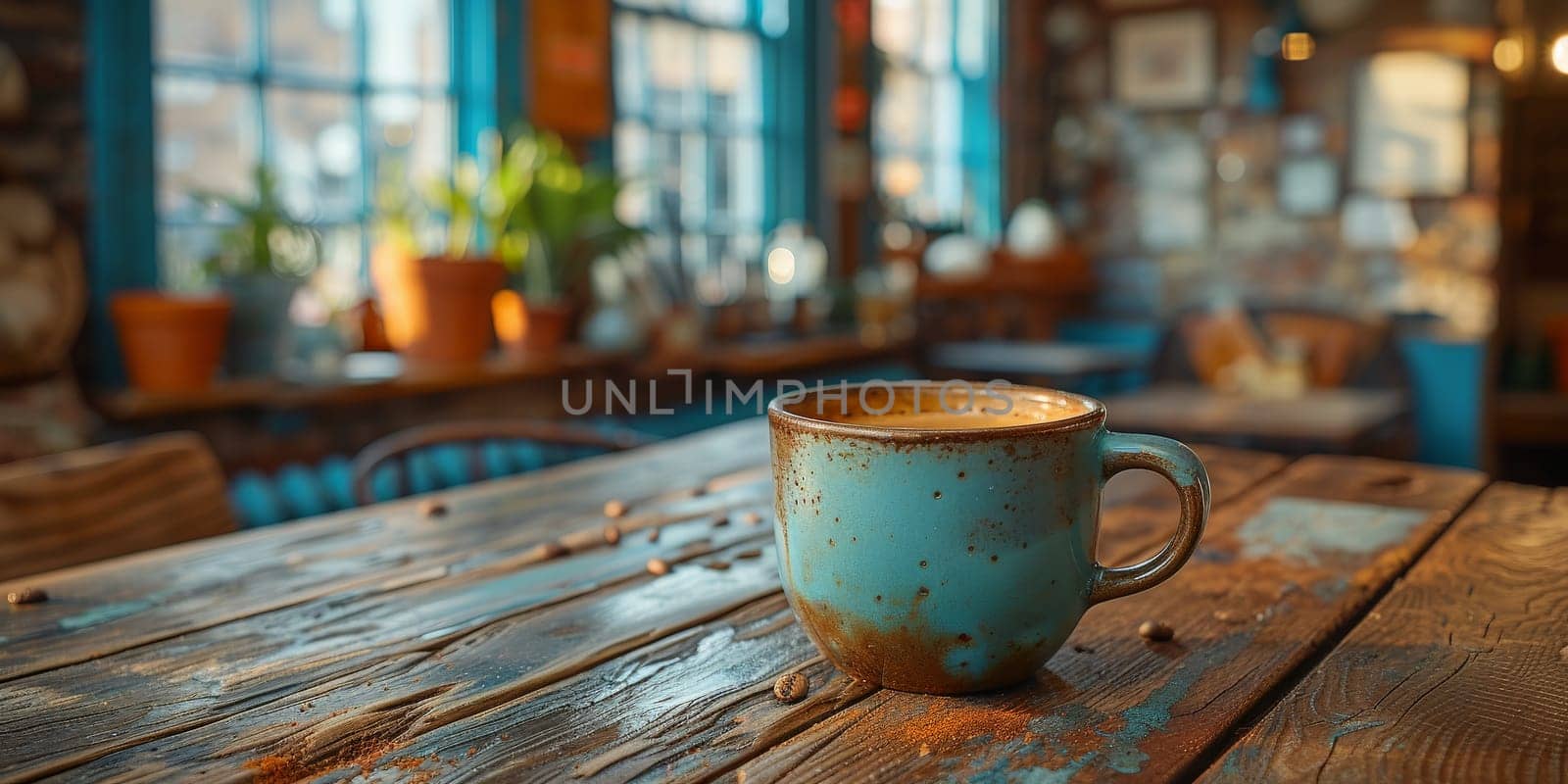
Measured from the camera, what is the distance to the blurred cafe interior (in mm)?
2334

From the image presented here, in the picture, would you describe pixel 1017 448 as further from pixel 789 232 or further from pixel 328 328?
pixel 789 232

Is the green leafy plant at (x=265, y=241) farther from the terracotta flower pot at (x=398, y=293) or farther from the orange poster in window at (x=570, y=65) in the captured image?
the orange poster in window at (x=570, y=65)

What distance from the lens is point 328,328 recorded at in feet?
8.52

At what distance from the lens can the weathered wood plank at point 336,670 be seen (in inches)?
23.3

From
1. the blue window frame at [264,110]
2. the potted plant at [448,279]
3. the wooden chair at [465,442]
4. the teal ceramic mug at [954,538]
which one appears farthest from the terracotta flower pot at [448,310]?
the teal ceramic mug at [954,538]

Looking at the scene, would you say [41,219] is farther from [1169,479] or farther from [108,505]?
[1169,479]

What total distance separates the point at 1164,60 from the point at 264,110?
4.97 metres

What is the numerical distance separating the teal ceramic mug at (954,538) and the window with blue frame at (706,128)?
3019mm

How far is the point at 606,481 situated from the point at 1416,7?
6014 millimetres

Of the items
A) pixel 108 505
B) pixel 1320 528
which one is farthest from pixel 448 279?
pixel 1320 528

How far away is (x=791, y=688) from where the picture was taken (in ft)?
2.15

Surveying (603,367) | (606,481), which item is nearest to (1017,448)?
(606,481)

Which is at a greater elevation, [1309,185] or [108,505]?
[1309,185]

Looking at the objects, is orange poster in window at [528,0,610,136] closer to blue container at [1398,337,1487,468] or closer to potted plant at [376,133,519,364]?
potted plant at [376,133,519,364]
